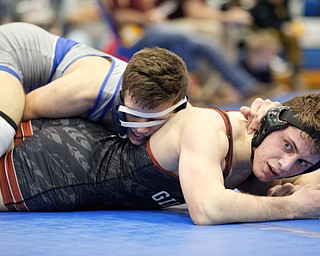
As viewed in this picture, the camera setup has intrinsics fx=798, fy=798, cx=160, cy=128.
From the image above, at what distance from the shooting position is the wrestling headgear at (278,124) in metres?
2.63

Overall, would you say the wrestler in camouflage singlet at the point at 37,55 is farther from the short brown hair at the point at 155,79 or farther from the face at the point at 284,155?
the face at the point at 284,155

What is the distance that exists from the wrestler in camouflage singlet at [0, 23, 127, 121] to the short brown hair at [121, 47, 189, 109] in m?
0.41

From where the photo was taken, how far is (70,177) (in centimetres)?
295

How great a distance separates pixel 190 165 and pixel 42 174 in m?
0.64

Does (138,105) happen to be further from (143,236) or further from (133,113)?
(143,236)

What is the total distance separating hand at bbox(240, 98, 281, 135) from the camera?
2801 mm

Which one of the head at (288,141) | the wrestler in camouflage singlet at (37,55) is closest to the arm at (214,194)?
the head at (288,141)

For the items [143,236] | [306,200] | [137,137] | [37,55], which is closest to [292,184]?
[306,200]

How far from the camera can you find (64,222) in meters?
2.72

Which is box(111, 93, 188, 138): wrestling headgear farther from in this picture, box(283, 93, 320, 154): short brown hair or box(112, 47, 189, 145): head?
box(283, 93, 320, 154): short brown hair

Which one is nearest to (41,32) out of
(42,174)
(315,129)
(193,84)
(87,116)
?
(87,116)

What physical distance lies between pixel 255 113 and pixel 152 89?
0.39m

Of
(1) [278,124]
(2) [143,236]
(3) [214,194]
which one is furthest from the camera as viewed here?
(1) [278,124]

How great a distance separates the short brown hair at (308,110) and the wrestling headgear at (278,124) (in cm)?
1
